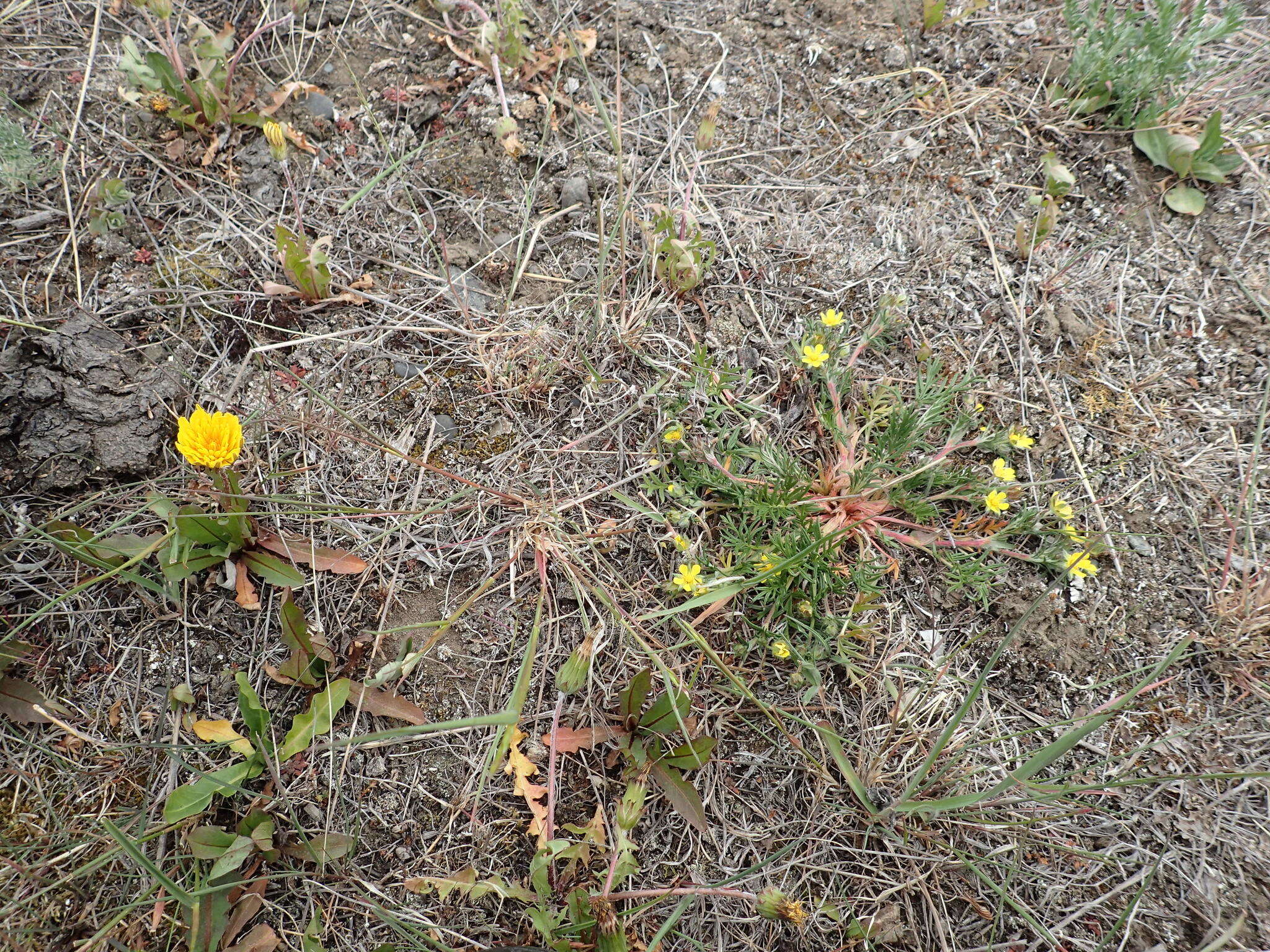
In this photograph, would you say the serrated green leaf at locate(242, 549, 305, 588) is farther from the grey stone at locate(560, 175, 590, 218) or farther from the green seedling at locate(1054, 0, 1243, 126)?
the green seedling at locate(1054, 0, 1243, 126)

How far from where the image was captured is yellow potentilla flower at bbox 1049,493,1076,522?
2.10m

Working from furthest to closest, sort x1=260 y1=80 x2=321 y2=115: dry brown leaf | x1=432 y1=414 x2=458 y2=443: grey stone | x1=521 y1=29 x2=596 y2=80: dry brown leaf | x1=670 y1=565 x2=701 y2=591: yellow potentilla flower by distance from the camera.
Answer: x1=521 y1=29 x2=596 y2=80: dry brown leaf, x1=260 y1=80 x2=321 y2=115: dry brown leaf, x1=432 y1=414 x2=458 y2=443: grey stone, x1=670 y1=565 x2=701 y2=591: yellow potentilla flower

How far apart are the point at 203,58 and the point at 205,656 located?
192 centimetres

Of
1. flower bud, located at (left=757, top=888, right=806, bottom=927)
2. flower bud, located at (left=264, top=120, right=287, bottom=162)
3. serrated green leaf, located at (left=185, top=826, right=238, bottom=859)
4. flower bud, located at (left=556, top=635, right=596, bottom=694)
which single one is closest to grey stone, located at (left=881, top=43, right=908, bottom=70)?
flower bud, located at (left=264, top=120, right=287, bottom=162)

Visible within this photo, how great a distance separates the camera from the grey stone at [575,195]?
2451 mm

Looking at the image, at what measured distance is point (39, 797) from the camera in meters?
1.79

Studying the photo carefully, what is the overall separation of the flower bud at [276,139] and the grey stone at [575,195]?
86 centimetres

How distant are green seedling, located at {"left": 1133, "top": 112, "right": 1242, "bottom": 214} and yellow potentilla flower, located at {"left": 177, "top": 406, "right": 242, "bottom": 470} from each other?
3.06 meters

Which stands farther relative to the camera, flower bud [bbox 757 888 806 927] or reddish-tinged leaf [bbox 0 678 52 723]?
reddish-tinged leaf [bbox 0 678 52 723]

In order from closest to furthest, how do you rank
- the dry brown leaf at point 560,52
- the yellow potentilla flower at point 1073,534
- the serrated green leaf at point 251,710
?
1. the serrated green leaf at point 251,710
2. the yellow potentilla flower at point 1073,534
3. the dry brown leaf at point 560,52

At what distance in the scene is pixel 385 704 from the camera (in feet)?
6.23

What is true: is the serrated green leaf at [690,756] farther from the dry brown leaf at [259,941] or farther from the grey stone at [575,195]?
the grey stone at [575,195]

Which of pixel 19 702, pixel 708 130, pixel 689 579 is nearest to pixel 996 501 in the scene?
pixel 689 579

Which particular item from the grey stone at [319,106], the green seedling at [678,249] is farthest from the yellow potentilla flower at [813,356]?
the grey stone at [319,106]
